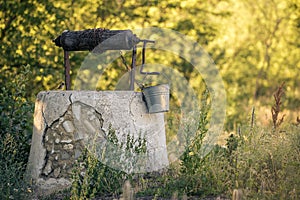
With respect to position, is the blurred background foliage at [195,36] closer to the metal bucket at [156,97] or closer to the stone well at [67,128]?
the metal bucket at [156,97]

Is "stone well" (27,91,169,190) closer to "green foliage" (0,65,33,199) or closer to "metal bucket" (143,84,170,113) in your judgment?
"metal bucket" (143,84,170,113)

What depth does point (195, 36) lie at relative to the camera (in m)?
10.2

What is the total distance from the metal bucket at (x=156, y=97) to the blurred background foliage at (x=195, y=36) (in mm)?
2567

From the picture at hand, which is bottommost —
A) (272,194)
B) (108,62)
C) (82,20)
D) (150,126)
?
(272,194)

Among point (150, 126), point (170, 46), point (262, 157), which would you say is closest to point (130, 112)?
point (150, 126)

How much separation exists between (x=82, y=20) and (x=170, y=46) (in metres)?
1.91

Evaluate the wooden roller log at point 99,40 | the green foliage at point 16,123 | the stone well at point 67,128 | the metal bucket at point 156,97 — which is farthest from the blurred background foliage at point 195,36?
the stone well at point 67,128

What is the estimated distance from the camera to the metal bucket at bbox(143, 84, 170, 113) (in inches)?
202

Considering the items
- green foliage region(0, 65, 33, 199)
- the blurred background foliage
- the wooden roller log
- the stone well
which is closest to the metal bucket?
the stone well

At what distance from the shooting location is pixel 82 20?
31.0 feet

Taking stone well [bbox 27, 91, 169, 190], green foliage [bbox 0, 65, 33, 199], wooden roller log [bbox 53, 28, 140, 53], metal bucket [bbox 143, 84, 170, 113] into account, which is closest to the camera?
stone well [bbox 27, 91, 169, 190]

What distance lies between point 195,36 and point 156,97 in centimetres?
526

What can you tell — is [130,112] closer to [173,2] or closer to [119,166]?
[119,166]

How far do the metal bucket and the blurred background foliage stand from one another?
8.42ft
